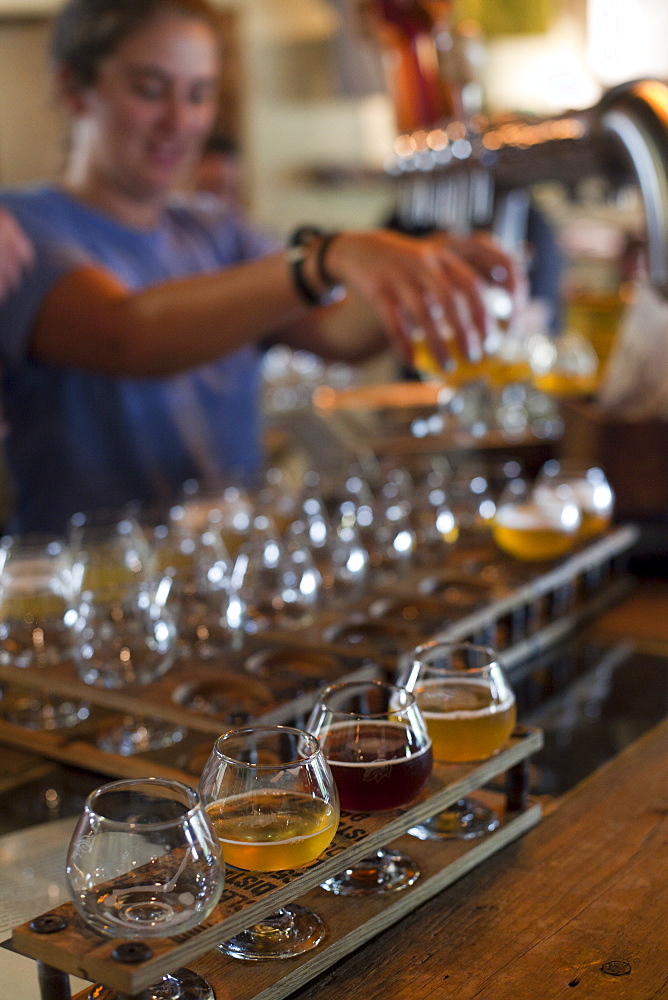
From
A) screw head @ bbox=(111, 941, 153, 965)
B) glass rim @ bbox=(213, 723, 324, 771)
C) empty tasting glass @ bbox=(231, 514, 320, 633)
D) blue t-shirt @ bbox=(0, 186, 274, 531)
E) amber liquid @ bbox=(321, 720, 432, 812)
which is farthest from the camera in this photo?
blue t-shirt @ bbox=(0, 186, 274, 531)

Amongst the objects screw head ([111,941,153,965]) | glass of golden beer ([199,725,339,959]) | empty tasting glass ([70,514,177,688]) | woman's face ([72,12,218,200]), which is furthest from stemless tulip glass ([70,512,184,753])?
woman's face ([72,12,218,200])

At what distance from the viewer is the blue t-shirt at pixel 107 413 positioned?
249cm

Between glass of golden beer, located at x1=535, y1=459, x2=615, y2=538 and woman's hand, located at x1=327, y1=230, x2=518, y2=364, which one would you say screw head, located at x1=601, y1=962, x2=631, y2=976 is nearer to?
woman's hand, located at x1=327, y1=230, x2=518, y2=364

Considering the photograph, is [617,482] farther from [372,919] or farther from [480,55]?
[372,919]

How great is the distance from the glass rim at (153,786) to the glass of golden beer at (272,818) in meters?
0.05

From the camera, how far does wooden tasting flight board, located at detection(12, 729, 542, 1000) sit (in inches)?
31.8

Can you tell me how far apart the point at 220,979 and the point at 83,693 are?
21.8 inches

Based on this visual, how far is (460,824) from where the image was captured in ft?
3.85

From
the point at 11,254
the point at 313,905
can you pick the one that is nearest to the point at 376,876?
the point at 313,905

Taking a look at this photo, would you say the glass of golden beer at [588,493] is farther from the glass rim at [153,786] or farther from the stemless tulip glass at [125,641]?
the glass rim at [153,786]

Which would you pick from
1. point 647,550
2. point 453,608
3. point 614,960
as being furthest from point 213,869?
point 647,550

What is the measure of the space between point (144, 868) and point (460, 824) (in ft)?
1.37

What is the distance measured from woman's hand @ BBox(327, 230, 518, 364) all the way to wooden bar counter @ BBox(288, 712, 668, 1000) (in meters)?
0.80

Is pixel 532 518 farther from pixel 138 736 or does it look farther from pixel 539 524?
pixel 138 736
